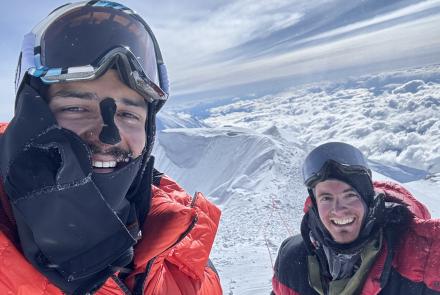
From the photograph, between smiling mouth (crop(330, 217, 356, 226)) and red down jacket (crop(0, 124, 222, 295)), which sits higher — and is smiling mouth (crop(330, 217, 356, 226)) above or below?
below

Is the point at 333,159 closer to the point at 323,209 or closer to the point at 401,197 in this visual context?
the point at 323,209

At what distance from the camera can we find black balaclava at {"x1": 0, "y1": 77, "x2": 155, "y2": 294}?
1.11 metres

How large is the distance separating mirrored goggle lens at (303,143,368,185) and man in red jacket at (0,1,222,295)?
Result: 5.75 feet

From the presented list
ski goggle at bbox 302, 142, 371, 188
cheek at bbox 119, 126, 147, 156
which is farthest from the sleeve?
ski goggle at bbox 302, 142, 371, 188

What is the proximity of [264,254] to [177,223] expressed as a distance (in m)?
7.87

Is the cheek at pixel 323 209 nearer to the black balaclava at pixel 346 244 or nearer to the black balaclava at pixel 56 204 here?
the black balaclava at pixel 346 244

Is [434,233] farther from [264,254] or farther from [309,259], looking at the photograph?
[264,254]

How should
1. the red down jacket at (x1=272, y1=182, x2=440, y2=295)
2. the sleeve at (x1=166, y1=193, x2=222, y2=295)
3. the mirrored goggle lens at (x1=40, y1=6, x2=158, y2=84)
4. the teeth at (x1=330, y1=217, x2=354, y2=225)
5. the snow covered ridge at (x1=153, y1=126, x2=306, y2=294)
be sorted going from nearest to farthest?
the mirrored goggle lens at (x1=40, y1=6, x2=158, y2=84) → the sleeve at (x1=166, y1=193, x2=222, y2=295) → the red down jacket at (x1=272, y1=182, x2=440, y2=295) → the teeth at (x1=330, y1=217, x2=354, y2=225) → the snow covered ridge at (x1=153, y1=126, x2=306, y2=294)

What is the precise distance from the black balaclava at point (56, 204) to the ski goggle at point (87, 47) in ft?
0.60

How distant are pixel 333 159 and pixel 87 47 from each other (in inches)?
101

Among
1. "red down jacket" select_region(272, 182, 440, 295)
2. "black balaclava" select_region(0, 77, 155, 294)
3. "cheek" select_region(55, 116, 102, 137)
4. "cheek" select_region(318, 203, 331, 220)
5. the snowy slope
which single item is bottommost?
the snowy slope

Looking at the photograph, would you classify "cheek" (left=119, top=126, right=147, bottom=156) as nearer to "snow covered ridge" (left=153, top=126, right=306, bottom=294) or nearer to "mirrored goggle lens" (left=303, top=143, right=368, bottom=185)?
"mirrored goggle lens" (left=303, top=143, right=368, bottom=185)

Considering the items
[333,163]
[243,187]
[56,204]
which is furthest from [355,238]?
[243,187]

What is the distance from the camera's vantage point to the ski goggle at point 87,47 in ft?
4.66
